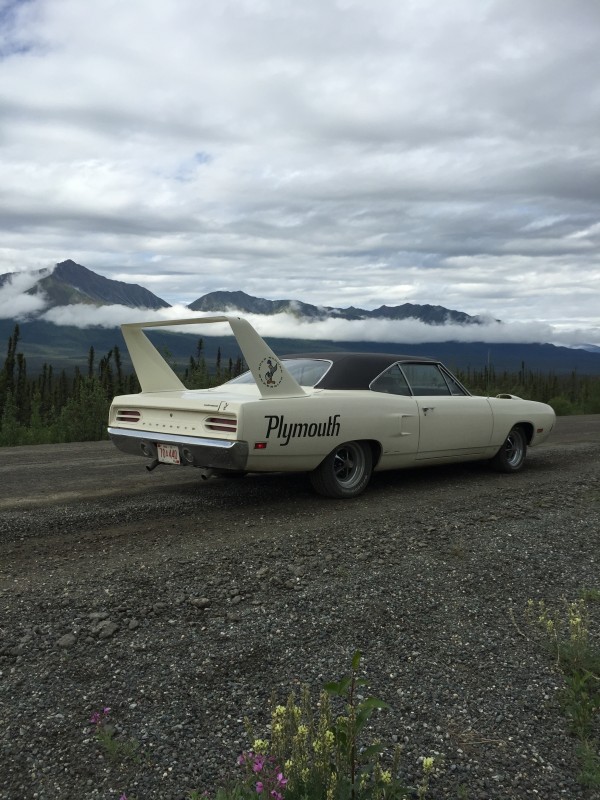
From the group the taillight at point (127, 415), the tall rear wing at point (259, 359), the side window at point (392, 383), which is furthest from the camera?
the side window at point (392, 383)

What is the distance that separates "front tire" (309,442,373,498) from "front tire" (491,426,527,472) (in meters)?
2.17

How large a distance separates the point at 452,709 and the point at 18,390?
3265 centimetres

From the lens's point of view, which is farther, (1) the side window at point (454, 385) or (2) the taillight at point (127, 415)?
(1) the side window at point (454, 385)

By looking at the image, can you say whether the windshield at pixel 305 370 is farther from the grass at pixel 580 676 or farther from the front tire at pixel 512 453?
the grass at pixel 580 676

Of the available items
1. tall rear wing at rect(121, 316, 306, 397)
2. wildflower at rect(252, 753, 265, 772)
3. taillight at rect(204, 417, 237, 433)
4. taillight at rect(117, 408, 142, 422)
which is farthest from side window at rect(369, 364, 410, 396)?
wildflower at rect(252, 753, 265, 772)

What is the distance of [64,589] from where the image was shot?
155 inches

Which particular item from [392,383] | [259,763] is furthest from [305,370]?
[259,763]

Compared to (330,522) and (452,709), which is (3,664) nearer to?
(452,709)

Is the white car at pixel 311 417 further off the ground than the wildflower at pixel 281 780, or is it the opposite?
the white car at pixel 311 417

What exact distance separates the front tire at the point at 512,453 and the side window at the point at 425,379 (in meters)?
1.16

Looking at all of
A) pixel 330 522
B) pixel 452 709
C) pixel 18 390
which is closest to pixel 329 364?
pixel 330 522

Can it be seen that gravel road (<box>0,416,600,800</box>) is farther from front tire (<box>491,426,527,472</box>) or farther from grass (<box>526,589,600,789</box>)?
front tire (<box>491,426,527,472</box>)

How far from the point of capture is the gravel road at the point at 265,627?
8.47ft

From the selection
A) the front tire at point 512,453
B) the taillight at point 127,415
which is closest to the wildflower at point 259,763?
the taillight at point 127,415
